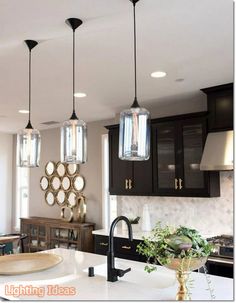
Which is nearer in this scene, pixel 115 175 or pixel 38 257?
pixel 38 257

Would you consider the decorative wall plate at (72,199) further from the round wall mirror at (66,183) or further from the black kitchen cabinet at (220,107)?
the black kitchen cabinet at (220,107)

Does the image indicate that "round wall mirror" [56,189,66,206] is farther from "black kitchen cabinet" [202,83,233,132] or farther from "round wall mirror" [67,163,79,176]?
"black kitchen cabinet" [202,83,233,132]

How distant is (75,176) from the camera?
6.25 metres

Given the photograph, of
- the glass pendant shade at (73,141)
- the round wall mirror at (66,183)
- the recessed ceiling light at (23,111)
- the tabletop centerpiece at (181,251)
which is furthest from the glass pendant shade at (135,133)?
the round wall mirror at (66,183)

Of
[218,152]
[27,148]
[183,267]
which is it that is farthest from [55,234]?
[183,267]

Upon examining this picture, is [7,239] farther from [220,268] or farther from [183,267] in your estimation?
[183,267]

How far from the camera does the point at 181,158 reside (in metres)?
4.21

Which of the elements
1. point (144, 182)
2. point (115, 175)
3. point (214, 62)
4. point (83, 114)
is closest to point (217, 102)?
point (214, 62)

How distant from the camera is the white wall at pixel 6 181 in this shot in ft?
24.0

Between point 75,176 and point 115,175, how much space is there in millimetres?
1481

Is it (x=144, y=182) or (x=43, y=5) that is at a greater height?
(x=43, y=5)

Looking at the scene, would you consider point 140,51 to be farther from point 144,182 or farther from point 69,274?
point 144,182

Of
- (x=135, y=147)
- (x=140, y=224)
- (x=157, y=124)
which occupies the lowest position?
(x=140, y=224)

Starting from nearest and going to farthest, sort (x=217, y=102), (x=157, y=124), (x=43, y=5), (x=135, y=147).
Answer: (x=43, y=5), (x=135, y=147), (x=217, y=102), (x=157, y=124)
